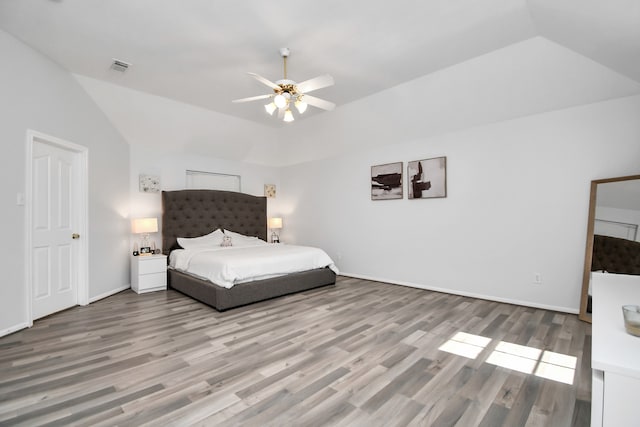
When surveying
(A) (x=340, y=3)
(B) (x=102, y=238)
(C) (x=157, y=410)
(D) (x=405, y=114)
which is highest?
(A) (x=340, y=3)

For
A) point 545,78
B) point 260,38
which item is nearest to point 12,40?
point 260,38

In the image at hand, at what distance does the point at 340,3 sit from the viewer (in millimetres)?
2553

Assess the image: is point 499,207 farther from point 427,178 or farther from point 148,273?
point 148,273

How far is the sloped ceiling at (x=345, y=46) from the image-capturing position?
255cm

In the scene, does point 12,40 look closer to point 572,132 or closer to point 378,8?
point 378,8

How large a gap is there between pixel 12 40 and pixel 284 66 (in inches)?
102

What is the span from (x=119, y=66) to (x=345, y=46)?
2631 mm

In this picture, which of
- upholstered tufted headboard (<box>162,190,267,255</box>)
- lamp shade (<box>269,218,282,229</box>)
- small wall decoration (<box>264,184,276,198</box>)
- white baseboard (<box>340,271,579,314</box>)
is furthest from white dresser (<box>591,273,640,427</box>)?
small wall decoration (<box>264,184,276,198</box>)

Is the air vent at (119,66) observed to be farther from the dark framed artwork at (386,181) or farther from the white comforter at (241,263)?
the dark framed artwork at (386,181)

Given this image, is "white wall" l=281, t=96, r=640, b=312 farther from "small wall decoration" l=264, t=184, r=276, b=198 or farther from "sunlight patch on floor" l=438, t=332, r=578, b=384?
"small wall decoration" l=264, t=184, r=276, b=198

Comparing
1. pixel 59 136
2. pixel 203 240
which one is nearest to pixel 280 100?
pixel 59 136

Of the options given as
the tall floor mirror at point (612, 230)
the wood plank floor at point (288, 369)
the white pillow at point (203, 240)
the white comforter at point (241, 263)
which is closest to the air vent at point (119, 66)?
the white comforter at point (241, 263)

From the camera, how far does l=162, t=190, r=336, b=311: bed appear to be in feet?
12.7

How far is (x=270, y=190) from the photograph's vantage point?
22.9 feet
